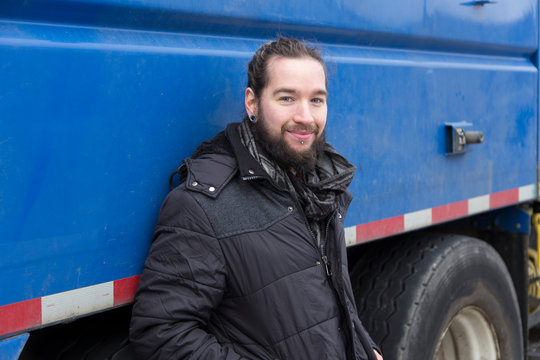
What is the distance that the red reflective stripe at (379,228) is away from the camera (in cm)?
226

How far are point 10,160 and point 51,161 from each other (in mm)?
90

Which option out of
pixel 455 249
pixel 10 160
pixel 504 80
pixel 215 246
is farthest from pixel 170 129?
pixel 504 80

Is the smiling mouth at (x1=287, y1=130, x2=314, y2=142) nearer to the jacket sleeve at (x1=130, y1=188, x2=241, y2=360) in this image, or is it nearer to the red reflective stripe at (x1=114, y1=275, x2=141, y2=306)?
the jacket sleeve at (x1=130, y1=188, x2=241, y2=360)

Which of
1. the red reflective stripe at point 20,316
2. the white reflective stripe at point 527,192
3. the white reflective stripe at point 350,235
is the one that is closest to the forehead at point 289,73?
the white reflective stripe at point 350,235

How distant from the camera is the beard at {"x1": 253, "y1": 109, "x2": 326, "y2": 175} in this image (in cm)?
182

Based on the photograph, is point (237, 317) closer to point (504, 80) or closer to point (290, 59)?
point (290, 59)

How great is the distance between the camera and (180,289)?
5.14 feet

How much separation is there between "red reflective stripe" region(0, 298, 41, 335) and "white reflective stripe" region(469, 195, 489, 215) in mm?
1905

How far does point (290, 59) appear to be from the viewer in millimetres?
1812

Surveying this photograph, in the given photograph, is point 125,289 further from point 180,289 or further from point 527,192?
point 527,192

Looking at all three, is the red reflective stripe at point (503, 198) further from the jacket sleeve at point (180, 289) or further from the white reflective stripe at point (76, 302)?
the white reflective stripe at point (76, 302)

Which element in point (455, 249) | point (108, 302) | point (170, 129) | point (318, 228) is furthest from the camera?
point (455, 249)

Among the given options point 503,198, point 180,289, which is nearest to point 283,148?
point 180,289

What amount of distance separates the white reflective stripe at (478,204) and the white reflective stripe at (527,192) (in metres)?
0.32
